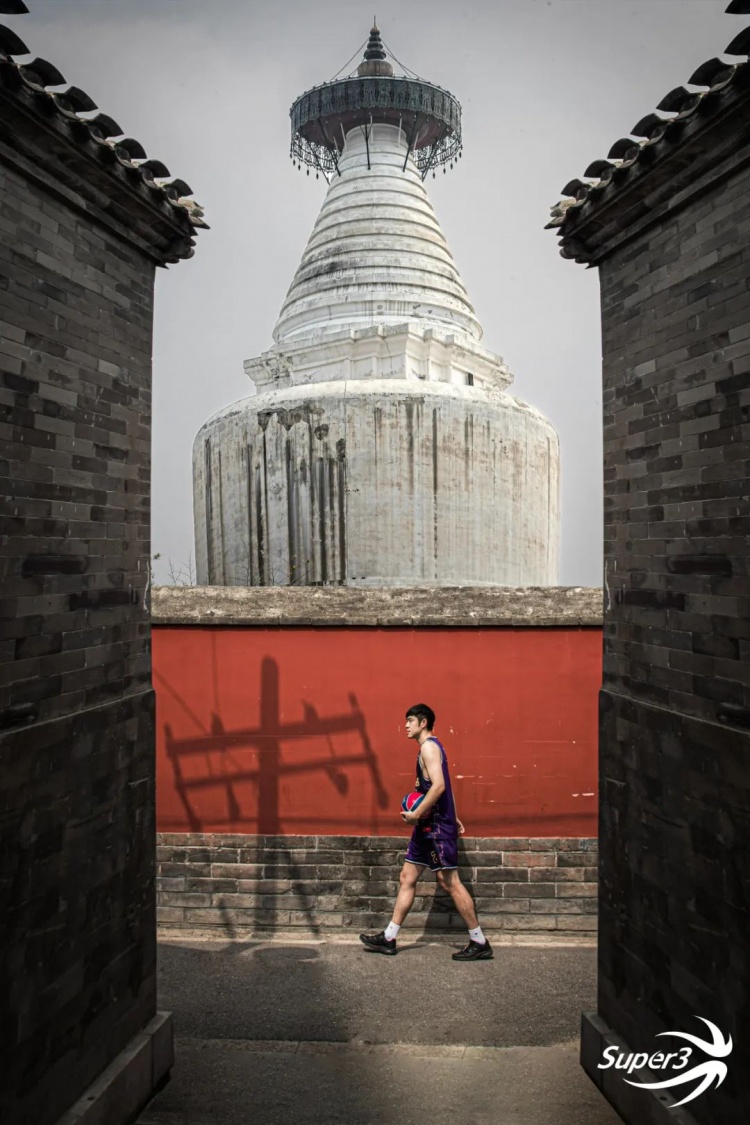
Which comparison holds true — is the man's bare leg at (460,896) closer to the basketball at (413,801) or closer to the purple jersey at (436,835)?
the purple jersey at (436,835)

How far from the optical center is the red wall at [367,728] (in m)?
7.21

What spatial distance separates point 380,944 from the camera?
665 cm

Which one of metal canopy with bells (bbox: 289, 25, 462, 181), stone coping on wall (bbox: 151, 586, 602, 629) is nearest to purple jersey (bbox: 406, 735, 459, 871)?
stone coping on wall (bbox: 151, 586, 602, 629)

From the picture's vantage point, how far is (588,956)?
667 cm

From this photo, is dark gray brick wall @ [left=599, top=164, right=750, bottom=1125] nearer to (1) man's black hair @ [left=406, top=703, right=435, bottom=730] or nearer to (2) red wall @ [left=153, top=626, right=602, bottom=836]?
(1) man's black hair @ [left=406, top=703, right=435, bottom=730]

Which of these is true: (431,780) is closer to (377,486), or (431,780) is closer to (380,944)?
(380,944)

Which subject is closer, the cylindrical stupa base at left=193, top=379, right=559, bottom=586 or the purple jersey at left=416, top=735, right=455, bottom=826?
the purple jersey at left=416, top=735, right=455, bottom=826

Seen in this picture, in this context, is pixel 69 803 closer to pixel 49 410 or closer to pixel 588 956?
pixel 49 410

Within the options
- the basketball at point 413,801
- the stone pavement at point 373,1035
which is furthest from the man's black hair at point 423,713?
the stone pavement at point 373,1035

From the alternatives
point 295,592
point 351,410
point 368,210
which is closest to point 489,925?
point 295,592

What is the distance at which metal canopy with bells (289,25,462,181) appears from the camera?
1753cm

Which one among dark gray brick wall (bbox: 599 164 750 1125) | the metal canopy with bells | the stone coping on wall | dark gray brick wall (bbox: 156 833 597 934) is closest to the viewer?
dark gray brick wall (bbox: 599 164 750 1125)

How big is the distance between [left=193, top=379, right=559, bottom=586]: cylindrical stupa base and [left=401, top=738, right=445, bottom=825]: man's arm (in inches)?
260

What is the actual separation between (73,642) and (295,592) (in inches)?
137
